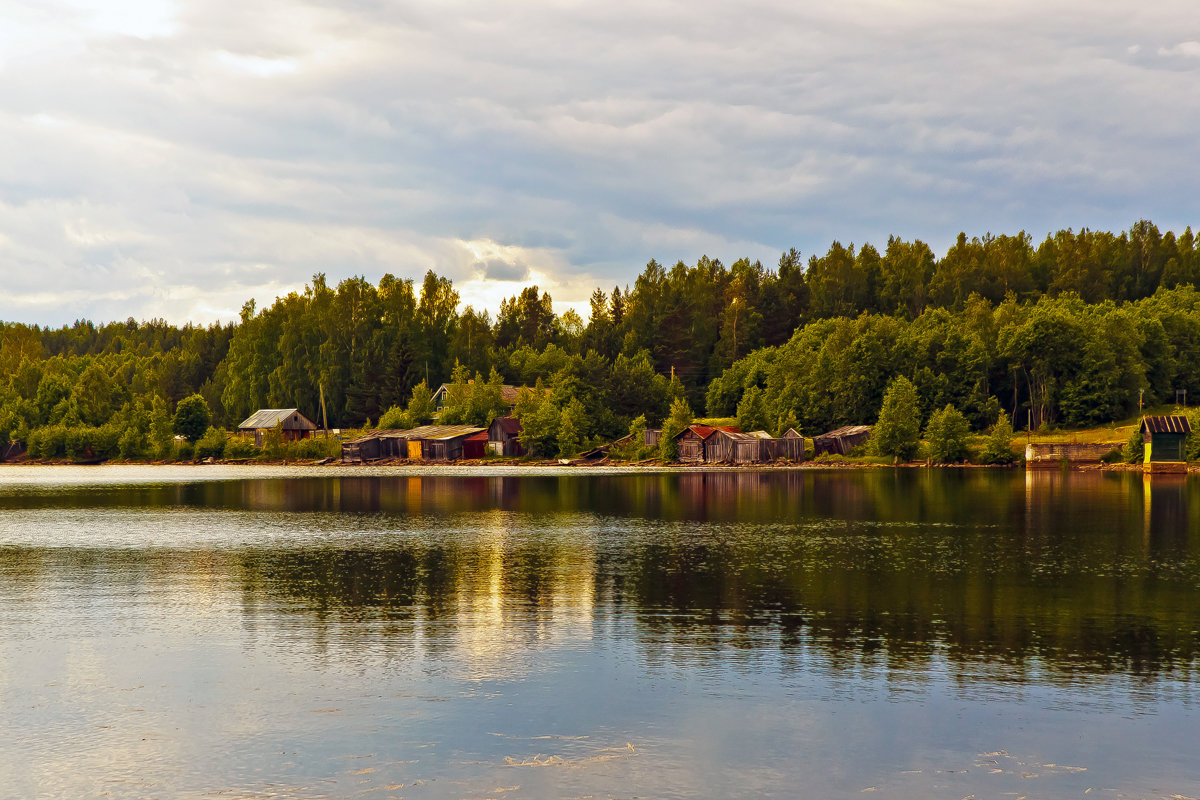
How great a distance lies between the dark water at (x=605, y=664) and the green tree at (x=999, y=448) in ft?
233

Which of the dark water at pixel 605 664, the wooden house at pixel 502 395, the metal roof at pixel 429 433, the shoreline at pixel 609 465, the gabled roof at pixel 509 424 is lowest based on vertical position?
the shoreline at pixel 609 465

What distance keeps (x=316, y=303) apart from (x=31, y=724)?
162 metres

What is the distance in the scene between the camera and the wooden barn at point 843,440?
129 metres

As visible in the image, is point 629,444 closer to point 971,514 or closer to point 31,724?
point 971,514

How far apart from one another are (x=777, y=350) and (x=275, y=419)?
270 feet

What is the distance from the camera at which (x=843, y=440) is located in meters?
129

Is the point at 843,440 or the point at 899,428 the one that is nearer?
the point at 899,428

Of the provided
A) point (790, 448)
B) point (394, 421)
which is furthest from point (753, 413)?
point (394, 421)

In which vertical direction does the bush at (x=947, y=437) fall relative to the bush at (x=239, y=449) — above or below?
above

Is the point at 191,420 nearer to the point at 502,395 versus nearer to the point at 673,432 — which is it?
the point at 502,395

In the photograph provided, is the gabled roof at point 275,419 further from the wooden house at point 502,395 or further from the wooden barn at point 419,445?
the wooden house at point 502,395

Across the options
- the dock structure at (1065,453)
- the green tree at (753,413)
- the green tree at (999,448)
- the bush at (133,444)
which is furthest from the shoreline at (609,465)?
the green tree at (753,413)

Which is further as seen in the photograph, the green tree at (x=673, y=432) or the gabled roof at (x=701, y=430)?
the green tree at (x=673, y=432)

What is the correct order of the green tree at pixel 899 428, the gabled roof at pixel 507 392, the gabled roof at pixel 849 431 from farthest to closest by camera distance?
the gabled roof at pixel 507 392 < the gabled roof at pixel 849 431 < the green tree at pixel 899 428
